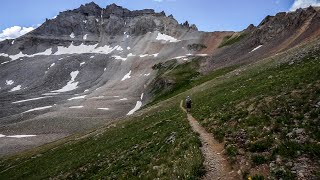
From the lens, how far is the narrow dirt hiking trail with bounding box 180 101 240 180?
1662 centimetres

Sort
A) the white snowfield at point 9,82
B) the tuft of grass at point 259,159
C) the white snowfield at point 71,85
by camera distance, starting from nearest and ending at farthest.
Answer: the tuft of grass at point 259,159 → the white snowfield at point 71,85 → the white snowfield at point 9,82

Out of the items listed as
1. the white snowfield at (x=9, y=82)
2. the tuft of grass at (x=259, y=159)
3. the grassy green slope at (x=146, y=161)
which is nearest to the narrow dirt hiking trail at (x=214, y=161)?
the grassy green slope at (x=146, y=161)

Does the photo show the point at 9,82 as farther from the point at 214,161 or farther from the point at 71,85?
the point at 214,161

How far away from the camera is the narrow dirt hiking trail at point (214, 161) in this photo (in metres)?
16.6

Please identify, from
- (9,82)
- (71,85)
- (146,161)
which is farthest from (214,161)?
(9,82)

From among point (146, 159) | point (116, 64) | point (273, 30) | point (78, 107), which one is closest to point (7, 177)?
point (146, 159)

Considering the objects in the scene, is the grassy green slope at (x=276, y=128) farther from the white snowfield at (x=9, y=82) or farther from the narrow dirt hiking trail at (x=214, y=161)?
the white snowfield at (x=9, y=82)

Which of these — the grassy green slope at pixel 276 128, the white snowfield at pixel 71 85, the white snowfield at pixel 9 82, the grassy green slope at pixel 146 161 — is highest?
the white snowfield at pixel 9 82

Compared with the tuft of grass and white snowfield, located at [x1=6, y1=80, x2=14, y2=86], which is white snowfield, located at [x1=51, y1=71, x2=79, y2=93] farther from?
the tuft of grass

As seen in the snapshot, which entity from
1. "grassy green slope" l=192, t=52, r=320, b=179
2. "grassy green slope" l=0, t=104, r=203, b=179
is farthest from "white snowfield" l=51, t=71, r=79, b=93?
"grassy green slope" l=192, t=52, r=320, b=179

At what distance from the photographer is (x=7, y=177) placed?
4450 cm

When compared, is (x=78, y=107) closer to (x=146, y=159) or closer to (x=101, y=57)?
(x=101, y=57)

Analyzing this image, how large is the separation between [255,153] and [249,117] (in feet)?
20.5

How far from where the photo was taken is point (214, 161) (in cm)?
1853
